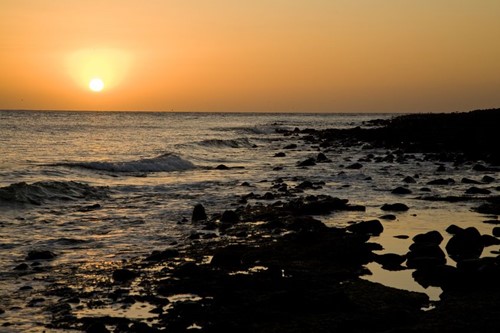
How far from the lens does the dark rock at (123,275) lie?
424 inches

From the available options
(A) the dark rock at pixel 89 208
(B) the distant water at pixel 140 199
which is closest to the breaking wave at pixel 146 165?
(B) the distant water at pixel 140 199

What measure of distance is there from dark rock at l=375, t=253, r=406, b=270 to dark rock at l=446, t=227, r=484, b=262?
117cm

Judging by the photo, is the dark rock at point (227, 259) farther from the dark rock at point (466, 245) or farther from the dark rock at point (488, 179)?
the dark rock at point (488, 179)

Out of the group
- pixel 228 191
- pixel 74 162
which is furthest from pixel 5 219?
pixel 74 162

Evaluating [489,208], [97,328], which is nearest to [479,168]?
[489,208]

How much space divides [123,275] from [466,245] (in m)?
7.03

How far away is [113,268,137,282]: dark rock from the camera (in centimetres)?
1077

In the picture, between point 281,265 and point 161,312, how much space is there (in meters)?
3.23

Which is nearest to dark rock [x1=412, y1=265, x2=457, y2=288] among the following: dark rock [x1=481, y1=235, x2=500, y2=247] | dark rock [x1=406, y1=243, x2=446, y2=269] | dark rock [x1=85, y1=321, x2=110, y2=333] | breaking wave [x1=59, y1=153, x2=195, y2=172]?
dark rock [x1=406, y1=243, x2=446, y2=269]

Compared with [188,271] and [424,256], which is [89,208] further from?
[424,256]

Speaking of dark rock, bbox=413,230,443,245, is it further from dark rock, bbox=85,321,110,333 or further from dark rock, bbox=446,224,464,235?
dark rock, bbox=85,321,110,333

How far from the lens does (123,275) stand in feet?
35.6

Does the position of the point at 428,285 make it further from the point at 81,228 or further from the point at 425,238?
the point at 81,228

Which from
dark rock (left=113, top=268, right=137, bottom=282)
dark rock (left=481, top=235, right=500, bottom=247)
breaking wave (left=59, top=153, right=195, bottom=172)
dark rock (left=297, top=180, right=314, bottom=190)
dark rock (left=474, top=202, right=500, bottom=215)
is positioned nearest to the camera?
dark rock (left=113, top=268, right=137, bottom=282)
